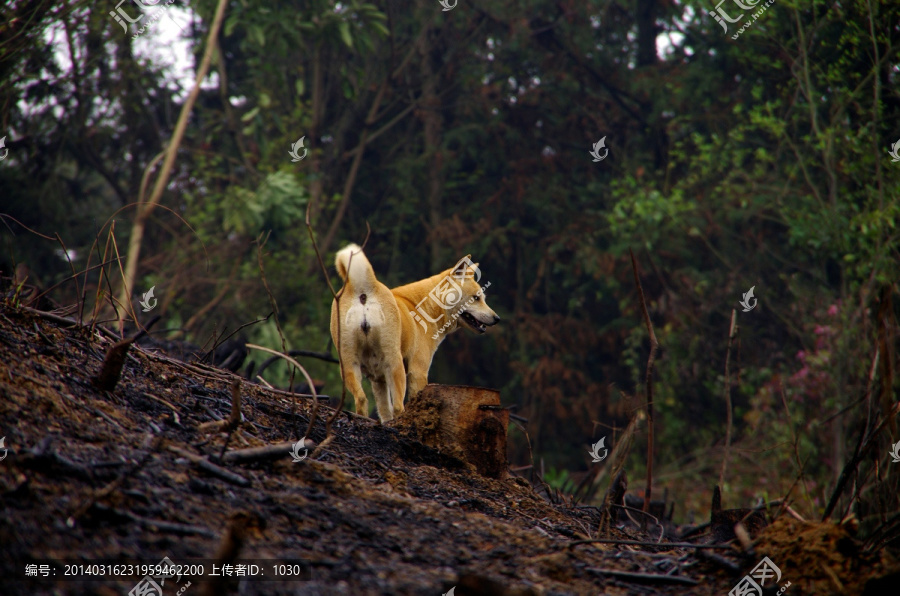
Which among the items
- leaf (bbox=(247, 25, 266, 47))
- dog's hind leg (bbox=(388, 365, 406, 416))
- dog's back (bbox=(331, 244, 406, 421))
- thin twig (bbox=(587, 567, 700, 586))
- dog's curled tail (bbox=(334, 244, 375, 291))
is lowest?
thin twig (bbox=(587, 567, 700, 586))

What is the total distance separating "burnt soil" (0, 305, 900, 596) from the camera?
90.4 inches

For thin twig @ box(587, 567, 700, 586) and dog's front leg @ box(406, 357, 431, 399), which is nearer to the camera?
thin twig @ box(587, 567, 700, 586)

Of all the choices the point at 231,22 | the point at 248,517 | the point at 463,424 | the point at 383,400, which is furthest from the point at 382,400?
the point at 231,22

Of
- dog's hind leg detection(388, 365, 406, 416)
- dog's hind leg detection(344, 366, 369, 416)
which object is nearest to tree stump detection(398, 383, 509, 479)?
dog's hind leg detection(344, 366, 369, 416)

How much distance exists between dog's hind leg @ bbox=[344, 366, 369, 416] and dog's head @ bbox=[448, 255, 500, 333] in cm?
182

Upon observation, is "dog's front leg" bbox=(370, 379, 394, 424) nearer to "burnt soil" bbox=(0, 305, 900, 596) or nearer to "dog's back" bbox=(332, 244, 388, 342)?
"dog's back" bbox=(332, 244, 388, 342)

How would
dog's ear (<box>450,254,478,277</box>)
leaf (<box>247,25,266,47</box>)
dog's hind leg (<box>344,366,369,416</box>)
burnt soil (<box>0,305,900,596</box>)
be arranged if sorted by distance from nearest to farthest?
burnt soil (<box>0,305,900,596</box>)
dog's hind leg (<box>344,366,369,416</box>)
dog's ear (<box>450,254,478,277</box>)
leaf (<box>247,25,266,47</box>)

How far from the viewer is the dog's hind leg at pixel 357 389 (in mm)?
5758

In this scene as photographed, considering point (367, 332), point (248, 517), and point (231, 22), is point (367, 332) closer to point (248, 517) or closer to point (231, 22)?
point (248, 517)

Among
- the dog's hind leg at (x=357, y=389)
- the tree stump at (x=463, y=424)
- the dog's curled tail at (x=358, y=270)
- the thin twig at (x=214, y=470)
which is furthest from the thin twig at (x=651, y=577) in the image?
the dog's curled tail at (x=358, y=270)

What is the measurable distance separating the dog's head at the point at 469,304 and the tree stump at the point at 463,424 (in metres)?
2.97

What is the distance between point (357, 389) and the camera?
19.4 ft

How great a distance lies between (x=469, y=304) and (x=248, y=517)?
521 cm

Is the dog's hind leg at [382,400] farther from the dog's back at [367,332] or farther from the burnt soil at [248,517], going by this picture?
the burnt soil at [248,517]
